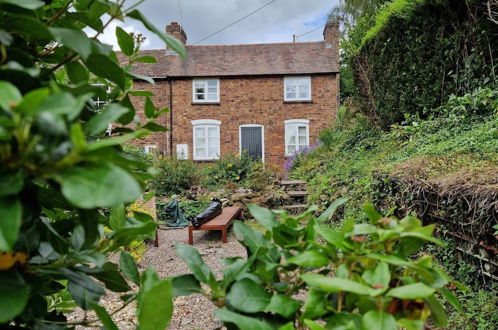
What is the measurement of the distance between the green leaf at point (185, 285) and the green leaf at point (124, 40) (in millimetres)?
485

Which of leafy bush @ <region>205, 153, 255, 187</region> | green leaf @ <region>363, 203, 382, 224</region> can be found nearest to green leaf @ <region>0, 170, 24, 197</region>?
green leaf @ <region>363, 203, 382, 224</region>

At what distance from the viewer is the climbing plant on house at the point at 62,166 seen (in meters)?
0.37

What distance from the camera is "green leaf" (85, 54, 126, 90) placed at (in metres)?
0.65

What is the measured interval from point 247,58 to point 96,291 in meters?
16.0

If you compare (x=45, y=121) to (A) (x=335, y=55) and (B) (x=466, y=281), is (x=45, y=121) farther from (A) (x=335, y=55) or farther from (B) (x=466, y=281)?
(A) (x=335, y=55)

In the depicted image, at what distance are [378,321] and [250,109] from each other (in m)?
14.9

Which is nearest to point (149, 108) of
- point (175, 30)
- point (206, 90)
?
point (206, 90)

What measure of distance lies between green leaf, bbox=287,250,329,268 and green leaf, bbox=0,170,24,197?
37 cm

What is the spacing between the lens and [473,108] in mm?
5031

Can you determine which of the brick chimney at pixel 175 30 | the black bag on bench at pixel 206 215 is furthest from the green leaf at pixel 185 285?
the brick chimney at pixel 175 30

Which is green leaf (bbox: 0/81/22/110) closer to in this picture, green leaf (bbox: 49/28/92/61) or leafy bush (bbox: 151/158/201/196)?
green leaf (bbox: 49/28/92/61)

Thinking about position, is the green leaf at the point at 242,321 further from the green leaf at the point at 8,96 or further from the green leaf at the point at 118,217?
the green leaf at the point at 8,96

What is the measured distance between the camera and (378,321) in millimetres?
488

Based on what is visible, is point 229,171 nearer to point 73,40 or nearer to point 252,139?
point 252,139
